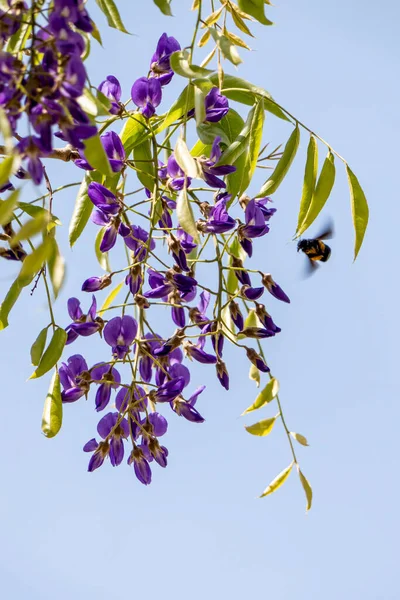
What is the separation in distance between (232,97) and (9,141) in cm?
85

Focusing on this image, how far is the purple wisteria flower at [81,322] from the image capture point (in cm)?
176

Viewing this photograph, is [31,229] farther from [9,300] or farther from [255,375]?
[255,375]

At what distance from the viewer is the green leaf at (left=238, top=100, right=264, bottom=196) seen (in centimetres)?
166

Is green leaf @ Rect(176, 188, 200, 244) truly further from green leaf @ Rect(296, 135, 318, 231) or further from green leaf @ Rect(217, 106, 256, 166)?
green leaf @ Rect(296, 135, 318, 231)

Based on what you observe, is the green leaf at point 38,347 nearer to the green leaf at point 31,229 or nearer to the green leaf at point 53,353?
the green leaf at point 53,353

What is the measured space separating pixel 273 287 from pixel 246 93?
385 millimetres

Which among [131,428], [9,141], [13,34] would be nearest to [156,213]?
[131,428]

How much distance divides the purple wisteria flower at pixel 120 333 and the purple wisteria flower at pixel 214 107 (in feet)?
1.33

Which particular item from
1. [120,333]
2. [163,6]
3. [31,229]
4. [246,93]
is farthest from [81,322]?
[31,229]

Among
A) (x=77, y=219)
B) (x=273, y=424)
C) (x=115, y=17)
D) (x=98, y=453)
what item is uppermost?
(x=115, y=17)

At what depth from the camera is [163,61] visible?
1.79 metres

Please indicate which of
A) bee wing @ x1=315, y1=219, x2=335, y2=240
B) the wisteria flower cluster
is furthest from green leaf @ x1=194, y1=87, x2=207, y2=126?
bee wing @ x1=315, y1=219, x2=335, y2=240

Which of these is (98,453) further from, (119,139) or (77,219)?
(119,139)

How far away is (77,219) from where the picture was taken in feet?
5.69
